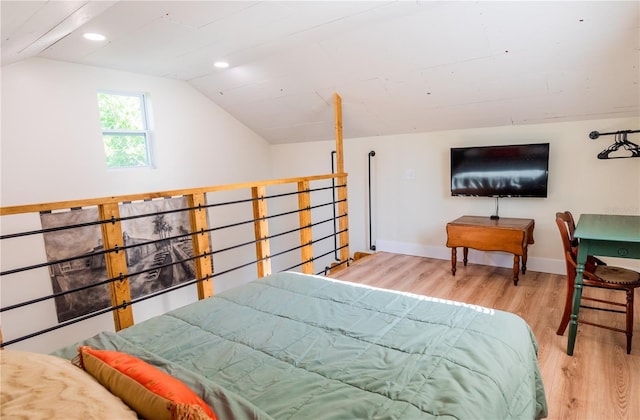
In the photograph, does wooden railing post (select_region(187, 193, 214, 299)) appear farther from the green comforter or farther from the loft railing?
the green comforter

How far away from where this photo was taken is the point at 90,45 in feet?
10.2

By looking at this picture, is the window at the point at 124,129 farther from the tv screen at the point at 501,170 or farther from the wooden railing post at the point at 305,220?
the tv screen at the point at 501,170

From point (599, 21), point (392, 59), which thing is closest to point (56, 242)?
point (392, 59)

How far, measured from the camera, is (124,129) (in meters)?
4.07

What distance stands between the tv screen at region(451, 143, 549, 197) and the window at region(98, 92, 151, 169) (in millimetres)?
3664

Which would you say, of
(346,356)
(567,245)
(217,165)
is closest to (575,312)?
(567,245)

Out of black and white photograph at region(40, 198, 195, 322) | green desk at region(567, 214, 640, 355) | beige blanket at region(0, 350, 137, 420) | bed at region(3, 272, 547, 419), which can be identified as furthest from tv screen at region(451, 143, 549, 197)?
beige blanket at region(0, 350, 137, 420)

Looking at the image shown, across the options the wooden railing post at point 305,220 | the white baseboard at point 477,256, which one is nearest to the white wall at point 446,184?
the white baseboard at point 477,256

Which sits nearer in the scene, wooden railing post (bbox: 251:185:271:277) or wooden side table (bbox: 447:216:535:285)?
wooden railing post (bbox: 251:185:271:277)

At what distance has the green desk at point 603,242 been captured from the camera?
2.05 m

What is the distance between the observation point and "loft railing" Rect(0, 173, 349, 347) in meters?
2.20

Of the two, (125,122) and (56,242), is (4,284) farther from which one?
(125,122)

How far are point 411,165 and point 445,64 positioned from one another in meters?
1.58

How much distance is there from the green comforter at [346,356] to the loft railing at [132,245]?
2.66ft
